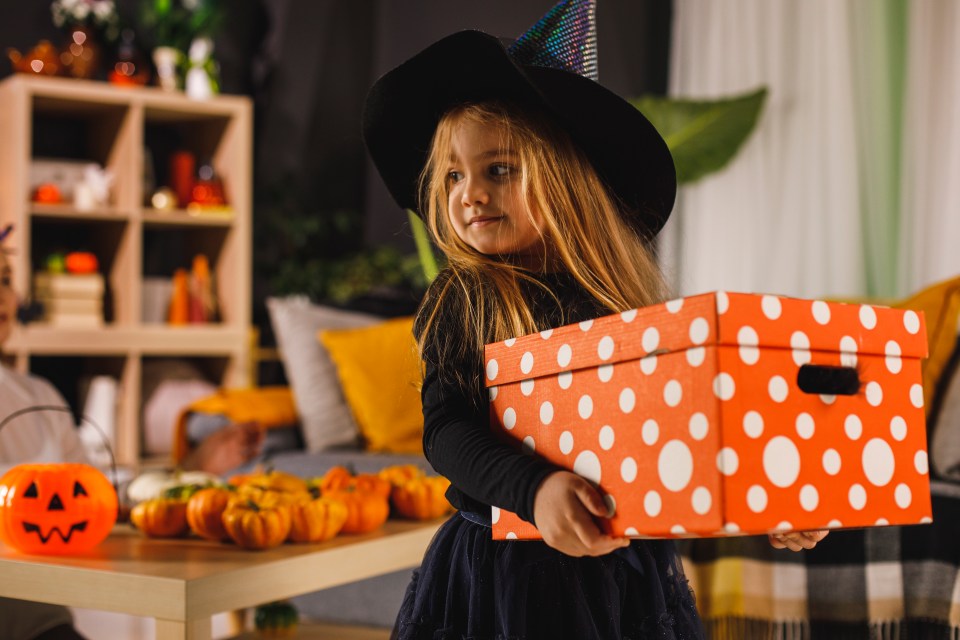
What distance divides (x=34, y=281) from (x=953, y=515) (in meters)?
3.11

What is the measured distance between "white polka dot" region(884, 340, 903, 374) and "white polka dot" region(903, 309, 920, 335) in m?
0.02

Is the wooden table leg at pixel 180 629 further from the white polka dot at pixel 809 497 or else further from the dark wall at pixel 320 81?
the dark wall at pixel 320 81

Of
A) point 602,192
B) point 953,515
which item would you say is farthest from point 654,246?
point 953,515

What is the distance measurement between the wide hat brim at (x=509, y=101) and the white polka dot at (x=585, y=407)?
36cm

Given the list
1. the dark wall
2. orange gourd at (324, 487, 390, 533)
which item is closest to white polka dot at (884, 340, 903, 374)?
orange gourd at (324, 487, 390, 533)

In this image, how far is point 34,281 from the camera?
3785 mm

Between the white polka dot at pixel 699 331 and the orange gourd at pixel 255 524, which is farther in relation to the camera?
the orange gourd at pixel 255 524

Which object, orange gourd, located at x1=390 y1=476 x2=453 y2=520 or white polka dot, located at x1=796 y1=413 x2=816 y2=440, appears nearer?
white polka dot, located at x1=796 y1=413 x2=816 y2=440

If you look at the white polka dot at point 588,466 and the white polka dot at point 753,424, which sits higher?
the white polka dot at point 753,424

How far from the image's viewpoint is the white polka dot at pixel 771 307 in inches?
35.5

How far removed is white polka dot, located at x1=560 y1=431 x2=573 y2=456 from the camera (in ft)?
3.31

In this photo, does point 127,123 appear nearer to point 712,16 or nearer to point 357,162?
point 357,162

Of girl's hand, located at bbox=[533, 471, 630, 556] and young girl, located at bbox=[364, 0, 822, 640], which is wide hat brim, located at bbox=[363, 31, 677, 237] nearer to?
young girl, located at bbox=[364, 0, 822, 640]

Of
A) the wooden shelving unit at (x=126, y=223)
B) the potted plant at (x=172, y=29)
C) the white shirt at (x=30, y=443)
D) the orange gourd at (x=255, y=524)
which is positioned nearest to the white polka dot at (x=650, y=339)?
the orange gourd at (x=255, y=524)
